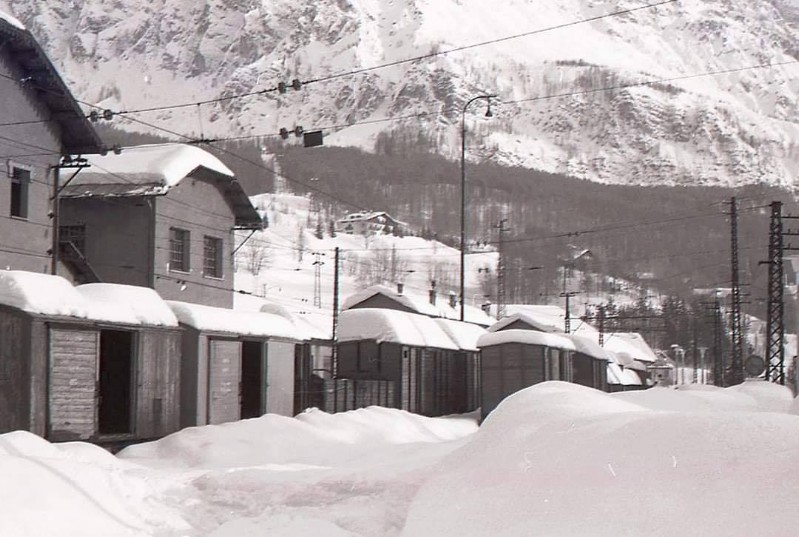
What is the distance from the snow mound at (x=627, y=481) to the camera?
7.94m

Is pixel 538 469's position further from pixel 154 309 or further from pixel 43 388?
pixel 154 309

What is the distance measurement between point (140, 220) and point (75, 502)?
2210cm

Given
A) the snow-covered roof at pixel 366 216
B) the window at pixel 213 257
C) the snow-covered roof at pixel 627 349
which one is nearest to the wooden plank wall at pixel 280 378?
the window at pixel 213 257

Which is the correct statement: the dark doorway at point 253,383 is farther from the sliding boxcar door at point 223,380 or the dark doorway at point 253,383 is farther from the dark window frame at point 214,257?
the dark window frame at point 214,257

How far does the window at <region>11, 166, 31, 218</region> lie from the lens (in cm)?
2688

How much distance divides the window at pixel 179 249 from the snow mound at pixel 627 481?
2360 centimetres

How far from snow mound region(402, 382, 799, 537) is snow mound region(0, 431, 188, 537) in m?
3.35

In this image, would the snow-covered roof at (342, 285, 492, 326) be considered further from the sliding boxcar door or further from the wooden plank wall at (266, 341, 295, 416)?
the sliding boxcar door

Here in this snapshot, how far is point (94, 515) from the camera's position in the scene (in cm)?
1083

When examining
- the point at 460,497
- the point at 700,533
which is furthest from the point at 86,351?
the point at 700,533

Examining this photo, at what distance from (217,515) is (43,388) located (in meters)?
7.03

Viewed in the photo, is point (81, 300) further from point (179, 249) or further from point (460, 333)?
point (460, 333)

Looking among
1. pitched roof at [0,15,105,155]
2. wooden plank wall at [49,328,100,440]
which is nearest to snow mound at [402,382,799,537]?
→ wooden plank wall at [49,328,100,440]

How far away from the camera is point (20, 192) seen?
27.0 m
